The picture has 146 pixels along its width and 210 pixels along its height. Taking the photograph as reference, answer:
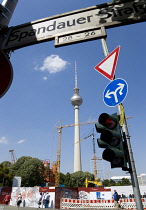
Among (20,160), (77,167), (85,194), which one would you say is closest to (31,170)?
(20,160)

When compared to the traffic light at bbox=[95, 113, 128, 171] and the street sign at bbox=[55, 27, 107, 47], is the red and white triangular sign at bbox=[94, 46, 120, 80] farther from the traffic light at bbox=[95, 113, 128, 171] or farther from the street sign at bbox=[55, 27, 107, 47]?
the traffic light at bbox=[95, 113, 128, 171]

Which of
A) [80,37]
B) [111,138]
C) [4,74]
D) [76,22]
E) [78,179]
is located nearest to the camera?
[4,74]

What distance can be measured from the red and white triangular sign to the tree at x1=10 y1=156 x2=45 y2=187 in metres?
42.6

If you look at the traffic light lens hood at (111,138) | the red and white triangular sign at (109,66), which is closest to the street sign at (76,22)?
the red and white triangular sign at (109,66)

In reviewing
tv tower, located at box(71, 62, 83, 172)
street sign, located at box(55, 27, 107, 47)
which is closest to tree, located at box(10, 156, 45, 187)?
tv tower, located at box(71, 62, 83, 172)

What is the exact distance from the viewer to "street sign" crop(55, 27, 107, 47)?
328cm

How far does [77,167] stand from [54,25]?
260ft

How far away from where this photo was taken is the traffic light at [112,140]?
2822 millimetres

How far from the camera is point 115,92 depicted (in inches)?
133

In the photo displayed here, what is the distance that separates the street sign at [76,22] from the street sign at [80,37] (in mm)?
55

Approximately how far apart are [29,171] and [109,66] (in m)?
42.7

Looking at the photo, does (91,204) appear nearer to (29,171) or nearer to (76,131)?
(29,171)

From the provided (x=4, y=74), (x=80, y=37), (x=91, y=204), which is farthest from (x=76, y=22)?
(x=91, y=204)

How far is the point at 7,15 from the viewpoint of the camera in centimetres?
336
